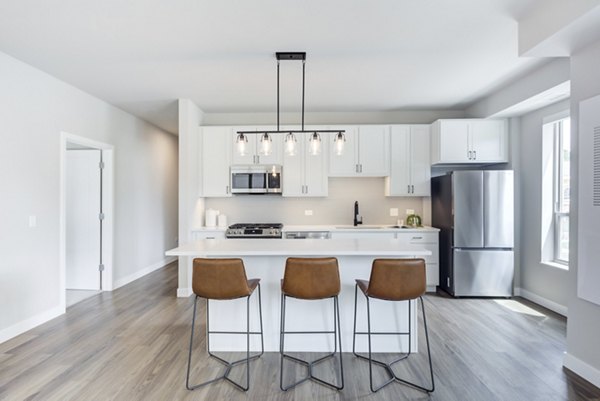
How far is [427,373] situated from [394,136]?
3.30 m

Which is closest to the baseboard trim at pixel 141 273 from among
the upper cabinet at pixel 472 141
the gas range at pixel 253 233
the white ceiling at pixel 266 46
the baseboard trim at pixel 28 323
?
the baseboard trim at pixel 28 323

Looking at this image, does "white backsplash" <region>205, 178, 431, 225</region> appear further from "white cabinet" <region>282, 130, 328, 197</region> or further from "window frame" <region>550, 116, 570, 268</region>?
"window frame" <region>550, 116, 570, 268</region>

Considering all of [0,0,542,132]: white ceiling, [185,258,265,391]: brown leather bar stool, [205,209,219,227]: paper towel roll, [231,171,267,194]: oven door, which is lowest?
[185,258,265,391]: brown leather bar stool

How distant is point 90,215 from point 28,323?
1707 millimetres

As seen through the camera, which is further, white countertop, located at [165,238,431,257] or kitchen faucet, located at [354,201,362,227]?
kitchen faucet, located at [354,201,362,227]

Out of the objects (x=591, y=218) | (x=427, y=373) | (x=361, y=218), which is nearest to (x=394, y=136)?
(x=361, y=218)

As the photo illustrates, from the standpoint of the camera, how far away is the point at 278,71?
3.14 meters

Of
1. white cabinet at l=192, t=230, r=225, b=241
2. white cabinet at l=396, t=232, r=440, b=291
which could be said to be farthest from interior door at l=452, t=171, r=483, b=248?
white cabinet at l=192, t=230, r=225, b=241

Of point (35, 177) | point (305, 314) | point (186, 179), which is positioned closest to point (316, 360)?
point (305, 314)

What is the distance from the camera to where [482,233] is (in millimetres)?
4047

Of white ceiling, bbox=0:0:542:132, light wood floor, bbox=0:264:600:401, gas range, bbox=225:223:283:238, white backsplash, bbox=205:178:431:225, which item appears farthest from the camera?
white backsplash, bbox=205:178:431:225

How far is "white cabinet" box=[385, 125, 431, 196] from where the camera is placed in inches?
183

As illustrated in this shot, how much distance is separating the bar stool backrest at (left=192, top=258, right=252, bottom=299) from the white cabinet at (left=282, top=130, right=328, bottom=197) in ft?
8.56

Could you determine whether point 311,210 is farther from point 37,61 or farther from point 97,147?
point 37,61
